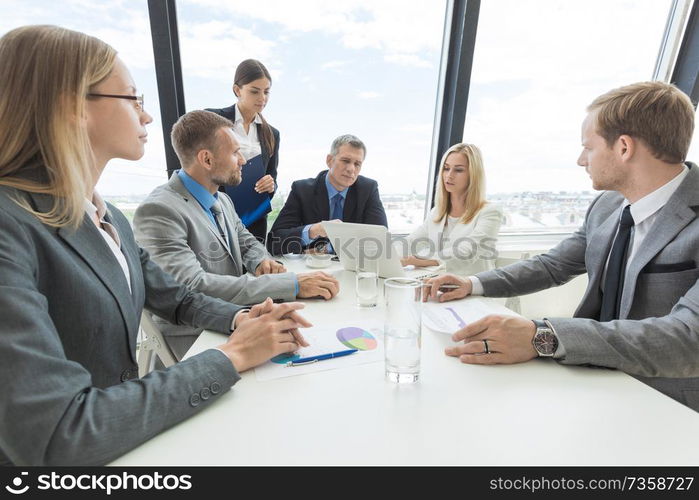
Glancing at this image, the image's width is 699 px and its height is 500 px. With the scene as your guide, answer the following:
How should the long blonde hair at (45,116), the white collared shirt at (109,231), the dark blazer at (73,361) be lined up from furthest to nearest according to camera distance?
the white collared shirt at (109,231) < the long blonde hair at (45,116) < the dark blazer at (73,361)

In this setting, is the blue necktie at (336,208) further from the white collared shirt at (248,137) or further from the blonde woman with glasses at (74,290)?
the blonde woman with glasses at (74,290)

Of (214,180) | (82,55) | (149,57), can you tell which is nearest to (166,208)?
(214,180)

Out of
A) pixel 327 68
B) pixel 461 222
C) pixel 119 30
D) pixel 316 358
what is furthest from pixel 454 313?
pixel 119 30

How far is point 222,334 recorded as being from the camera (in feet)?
3.91

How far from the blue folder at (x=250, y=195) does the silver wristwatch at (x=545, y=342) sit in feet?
7.08

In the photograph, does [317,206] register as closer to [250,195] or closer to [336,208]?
[336,208]

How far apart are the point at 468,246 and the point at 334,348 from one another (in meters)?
1.70

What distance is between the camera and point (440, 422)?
2.46ft

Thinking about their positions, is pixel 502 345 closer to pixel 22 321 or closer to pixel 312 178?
pixel 22 321

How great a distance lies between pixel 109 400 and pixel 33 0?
2898 millimetres

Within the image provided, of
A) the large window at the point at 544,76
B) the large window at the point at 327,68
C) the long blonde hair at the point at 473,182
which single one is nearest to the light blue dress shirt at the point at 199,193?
the large window at the point at 327,68

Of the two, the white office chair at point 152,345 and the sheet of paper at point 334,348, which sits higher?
the sheet of paper at point 334,348

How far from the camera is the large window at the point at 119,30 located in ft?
8.02

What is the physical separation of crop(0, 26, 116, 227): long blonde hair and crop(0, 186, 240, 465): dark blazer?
0.13ft
